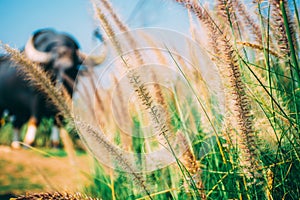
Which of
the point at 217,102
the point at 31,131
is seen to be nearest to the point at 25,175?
the point at 217,102

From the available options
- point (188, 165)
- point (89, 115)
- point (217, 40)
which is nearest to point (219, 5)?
point (217, 40)

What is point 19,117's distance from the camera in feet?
21.6

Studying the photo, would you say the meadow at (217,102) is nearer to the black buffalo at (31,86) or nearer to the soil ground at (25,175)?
the soil ground at (25,175)

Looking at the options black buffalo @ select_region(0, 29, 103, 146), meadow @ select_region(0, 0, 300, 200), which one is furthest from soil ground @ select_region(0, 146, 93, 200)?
black buffalo @ select_region(0, 29, 103, 146)

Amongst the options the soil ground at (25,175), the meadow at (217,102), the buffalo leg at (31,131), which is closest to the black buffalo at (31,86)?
the buffalo leg at (31,131)

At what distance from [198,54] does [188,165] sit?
1.36 feet

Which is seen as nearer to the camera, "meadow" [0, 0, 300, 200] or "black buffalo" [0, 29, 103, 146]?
"meadow" [0, 0, 300, 200]

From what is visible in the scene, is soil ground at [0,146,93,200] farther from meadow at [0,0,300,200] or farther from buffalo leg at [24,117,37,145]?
buffalo leg at [24,117,37,145]

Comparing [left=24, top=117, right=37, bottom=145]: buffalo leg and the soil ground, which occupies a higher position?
[left=24, top=117, right=37, bottom=145]: buffalo leg

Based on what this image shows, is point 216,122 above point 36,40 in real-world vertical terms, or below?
below

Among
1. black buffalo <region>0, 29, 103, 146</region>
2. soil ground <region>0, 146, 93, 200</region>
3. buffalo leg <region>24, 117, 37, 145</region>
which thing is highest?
black buffalo <region>0, 29, 103, 146</region>

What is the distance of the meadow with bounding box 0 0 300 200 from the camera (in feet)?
1.89

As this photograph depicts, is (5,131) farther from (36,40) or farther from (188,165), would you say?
(188,165)

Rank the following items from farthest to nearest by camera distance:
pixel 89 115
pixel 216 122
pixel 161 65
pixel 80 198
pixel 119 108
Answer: pixel 89 115
pixel 119 108
pixel 161 65
pixel 216 122
pixel 80 198
